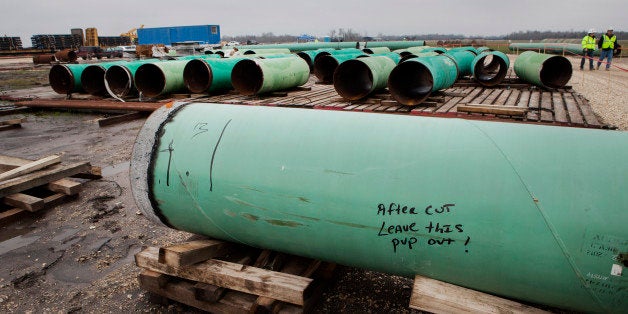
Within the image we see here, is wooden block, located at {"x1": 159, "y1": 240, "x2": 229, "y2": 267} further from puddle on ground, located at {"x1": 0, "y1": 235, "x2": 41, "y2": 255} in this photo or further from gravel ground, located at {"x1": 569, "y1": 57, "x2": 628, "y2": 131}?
gravel ground, located at {"x1": 569, "y1": 57, "x2": 628, "y2": 131}

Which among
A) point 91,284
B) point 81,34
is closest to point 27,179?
point 91,284

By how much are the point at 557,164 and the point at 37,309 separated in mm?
3441

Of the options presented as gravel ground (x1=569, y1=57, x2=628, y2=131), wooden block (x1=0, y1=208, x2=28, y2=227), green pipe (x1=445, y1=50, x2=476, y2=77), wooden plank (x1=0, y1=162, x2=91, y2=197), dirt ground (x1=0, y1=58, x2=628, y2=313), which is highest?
green pipe (x1=445, y1=50, x2=476, y2=77)

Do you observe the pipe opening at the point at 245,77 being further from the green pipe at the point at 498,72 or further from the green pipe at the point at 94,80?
the green pipe at the point at 498,72

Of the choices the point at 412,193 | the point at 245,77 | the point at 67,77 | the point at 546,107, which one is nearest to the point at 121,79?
the point at 67,77

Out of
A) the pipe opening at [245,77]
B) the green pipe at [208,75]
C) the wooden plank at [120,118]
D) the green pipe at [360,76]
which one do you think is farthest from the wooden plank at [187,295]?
the wooden plank at [120,118]

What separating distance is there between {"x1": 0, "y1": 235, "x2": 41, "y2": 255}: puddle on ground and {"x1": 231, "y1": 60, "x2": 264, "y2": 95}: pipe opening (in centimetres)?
492

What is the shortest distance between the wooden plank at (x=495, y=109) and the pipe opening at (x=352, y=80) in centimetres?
169

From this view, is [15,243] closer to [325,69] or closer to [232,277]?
[232,277]

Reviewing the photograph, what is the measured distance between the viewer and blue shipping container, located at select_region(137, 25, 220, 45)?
46.0m

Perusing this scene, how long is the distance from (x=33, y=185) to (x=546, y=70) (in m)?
9.17

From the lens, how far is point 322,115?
2.57 metres

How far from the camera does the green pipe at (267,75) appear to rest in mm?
7562

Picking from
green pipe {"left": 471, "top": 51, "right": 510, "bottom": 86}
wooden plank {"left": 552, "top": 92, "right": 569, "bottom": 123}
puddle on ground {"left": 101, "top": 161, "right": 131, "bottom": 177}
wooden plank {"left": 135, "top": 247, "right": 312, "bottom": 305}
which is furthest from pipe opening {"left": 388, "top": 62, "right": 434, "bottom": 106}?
wooden plank {"left": 135, "top": 247, "right": 312, "bottom": 305}
